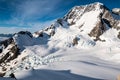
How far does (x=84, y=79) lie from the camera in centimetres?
11694

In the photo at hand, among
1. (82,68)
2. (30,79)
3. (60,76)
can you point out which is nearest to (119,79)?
(30,79)

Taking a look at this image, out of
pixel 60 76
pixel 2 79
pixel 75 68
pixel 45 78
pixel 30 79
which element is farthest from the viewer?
pixel 75 68

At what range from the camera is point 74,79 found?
361 feet

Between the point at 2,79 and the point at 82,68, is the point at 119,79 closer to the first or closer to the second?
the point at 2,79

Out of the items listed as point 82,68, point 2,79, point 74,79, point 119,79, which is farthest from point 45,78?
point 82,68

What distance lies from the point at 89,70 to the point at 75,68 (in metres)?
9.22

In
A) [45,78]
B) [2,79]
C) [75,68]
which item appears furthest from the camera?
[75,68]

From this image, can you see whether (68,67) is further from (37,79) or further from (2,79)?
(2,79)

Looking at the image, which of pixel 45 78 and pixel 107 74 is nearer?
pixel 45 78

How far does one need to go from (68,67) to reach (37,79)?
63.2m

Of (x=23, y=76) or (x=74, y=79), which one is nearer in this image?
(x=23, y=76)

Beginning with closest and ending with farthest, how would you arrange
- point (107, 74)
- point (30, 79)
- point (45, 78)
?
point (30, 79), point (45, 78), point (107, 74)

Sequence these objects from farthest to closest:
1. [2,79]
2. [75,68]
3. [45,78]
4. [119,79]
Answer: [75,68]
[45,78]
[2,79]
[119,79]

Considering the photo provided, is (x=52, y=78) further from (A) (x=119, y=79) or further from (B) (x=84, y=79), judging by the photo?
(A) (x=119, y=79)
